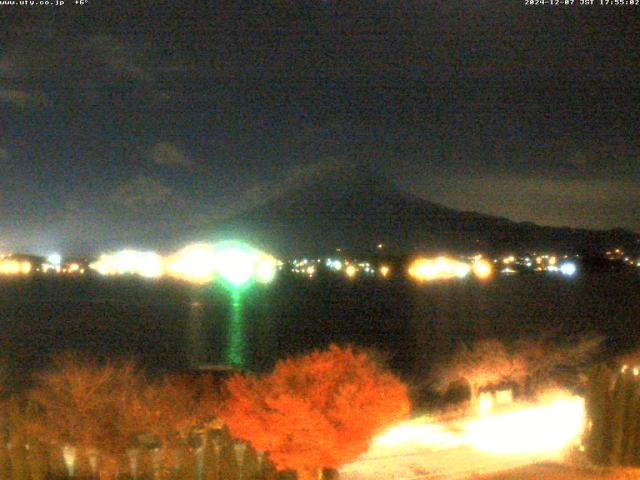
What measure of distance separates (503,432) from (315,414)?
3497mm

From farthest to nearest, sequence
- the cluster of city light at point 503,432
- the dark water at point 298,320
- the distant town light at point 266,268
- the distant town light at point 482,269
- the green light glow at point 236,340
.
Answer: the distant town light at point 266,268, the distant town light at point 482,269, the dark water at point 298,320, the green light glow at point 236,340, the cluster of city light at point 503,432

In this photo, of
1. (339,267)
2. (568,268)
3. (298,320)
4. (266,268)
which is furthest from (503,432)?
(568,268)

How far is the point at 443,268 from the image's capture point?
84.5 m

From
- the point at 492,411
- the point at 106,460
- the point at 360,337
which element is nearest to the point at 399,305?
the point at 360,337

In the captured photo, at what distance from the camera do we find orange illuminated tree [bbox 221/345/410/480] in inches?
343

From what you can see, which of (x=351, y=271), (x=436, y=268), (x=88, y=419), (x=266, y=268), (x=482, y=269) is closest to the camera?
(x=88, y=419)

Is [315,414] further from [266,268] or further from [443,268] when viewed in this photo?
[266,268]

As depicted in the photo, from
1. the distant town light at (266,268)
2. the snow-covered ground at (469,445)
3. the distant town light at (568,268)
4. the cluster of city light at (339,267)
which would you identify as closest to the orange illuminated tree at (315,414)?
the snow-covered ground at (469,445)

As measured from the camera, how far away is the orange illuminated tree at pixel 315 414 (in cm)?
871

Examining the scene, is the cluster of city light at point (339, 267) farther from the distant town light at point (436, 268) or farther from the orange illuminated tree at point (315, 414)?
the orange illuminated tree at point (315, 414)

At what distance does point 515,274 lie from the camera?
3538 inches

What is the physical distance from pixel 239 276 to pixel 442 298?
1291 inches

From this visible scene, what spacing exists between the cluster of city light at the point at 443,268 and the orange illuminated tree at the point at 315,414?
75.7 meters

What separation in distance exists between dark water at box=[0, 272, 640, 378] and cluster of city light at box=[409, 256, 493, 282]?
5.25 metres
